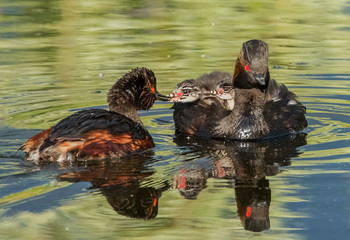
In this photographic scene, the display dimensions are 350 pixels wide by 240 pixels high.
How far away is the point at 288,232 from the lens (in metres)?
5.25

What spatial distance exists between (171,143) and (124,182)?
1984 millimetres

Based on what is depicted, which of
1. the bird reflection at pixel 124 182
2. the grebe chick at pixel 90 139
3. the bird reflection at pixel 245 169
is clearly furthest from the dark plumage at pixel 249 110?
the bird reflection at pixel 124 182

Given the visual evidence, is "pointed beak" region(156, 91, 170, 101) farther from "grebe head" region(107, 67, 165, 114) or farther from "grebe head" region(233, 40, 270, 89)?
"grebe head" region(233, 40, 270, 89)

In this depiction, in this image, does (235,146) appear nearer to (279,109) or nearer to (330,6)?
(279,109)

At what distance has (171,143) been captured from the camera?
8.47 metres

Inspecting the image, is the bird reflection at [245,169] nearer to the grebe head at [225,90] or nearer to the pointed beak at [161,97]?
the pointed beak at [161,97]

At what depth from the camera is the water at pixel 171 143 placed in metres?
5.55

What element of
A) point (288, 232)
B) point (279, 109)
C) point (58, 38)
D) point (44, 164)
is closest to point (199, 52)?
point (58, 38)

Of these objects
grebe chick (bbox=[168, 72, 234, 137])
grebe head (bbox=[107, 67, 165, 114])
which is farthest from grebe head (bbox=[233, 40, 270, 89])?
grebe head (bbox=[107, 67, 165, 114])

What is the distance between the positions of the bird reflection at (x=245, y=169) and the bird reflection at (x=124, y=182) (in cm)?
34

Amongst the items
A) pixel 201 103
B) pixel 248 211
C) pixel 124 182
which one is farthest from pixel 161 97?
pixel 248 211

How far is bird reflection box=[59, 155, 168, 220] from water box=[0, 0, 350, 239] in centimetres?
1

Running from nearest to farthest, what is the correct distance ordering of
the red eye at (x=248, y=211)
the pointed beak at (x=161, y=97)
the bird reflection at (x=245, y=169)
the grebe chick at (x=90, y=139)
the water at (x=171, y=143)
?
the water at (x=171, y=143)
the red eye at (x=248, y=211)
the bird reflection at (x=245, y=169)
the grebe chick at (x=90, y=139)
the pointed beak at (x=161, y=97)

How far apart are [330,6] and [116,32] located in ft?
20.7
